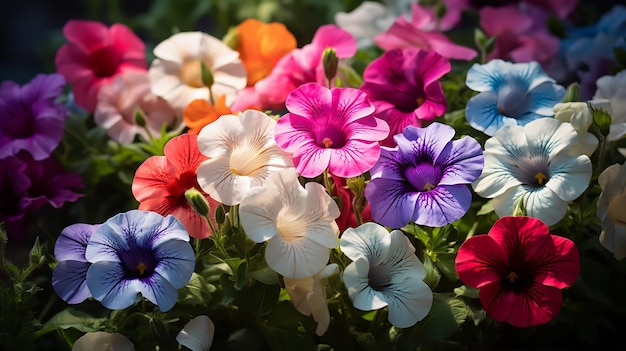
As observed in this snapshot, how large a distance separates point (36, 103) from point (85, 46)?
0.39 feet

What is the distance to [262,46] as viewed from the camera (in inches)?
35.0

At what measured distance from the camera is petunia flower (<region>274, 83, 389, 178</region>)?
0.61 metres

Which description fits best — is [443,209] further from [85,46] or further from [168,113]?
[85,46]

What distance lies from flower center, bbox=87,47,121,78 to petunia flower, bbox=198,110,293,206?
32cm

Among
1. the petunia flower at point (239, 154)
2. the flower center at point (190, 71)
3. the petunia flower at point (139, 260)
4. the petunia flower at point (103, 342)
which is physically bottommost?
the petunia flower at point (103, 342)

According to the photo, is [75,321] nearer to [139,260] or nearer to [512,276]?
[139,260]

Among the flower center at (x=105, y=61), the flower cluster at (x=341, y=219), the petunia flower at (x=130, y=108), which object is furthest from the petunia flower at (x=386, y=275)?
the flower center at (x=105, y=61)

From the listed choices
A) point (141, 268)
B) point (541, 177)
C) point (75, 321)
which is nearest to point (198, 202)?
point (141, 268)

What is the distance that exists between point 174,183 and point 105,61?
0.32 m

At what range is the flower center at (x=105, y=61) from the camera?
2.96 ft

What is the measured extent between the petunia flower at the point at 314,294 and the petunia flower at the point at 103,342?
5.5 inches

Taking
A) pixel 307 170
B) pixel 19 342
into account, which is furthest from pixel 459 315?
pixel 19 342

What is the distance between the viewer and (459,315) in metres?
0.62

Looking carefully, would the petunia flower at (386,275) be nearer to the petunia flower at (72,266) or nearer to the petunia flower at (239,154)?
the petunia flower at (239,154)
